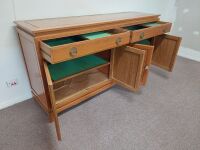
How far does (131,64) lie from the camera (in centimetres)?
145

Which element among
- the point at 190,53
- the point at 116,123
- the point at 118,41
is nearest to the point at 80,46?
the point at 118,41

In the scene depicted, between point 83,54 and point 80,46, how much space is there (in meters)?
0.07

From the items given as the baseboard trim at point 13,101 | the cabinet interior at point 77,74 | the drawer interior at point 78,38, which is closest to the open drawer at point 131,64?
the cabinet interior at point 77,74

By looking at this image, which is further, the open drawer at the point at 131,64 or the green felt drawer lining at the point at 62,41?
the open drawer at the point at 131,64

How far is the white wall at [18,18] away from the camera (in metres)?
1.23

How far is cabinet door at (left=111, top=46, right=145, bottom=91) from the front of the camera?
138cm

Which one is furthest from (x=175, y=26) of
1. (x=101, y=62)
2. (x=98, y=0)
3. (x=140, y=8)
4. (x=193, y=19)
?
(x=101, y=62)

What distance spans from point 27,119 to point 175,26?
2785 millimetres

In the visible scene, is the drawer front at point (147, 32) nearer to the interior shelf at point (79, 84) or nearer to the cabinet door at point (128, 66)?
the cabinet door at point (128, 66)

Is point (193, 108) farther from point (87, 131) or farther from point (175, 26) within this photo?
point (175, 26)

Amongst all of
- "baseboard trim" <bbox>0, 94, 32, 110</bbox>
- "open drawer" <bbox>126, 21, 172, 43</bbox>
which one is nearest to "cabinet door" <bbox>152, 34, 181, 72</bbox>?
"open drawer" <bbox>126, 21, 172, 43</bbox>

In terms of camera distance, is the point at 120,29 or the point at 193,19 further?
the point at 193,19

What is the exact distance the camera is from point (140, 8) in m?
2.33

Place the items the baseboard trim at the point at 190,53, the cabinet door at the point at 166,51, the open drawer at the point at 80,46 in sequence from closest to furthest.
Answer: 1. the open drawer at the point at 80,46
2. the cabinet door at the point at 166,51
3. the baseboard trim at the point at 190,53
